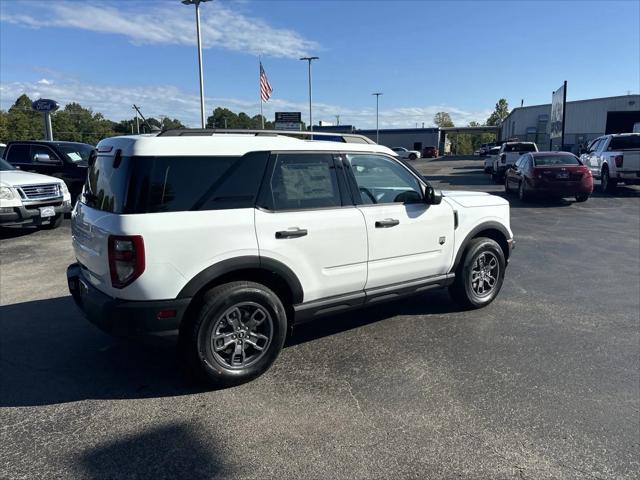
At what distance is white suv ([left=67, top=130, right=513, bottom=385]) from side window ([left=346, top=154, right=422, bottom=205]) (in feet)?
0.04

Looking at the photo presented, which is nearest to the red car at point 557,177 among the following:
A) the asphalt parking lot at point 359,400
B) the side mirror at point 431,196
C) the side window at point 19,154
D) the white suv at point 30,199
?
the asphalt parking lot at point 359,400

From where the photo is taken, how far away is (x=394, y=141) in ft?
297

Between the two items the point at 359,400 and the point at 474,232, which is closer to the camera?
the point at 359,400

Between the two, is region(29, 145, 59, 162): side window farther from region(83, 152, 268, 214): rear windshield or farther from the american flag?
the american flag

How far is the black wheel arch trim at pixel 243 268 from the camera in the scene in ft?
11.3

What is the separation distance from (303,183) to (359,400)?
177 centimetres

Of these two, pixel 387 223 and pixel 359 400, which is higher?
pixel 387 223

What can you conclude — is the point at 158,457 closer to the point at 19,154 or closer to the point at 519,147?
the point at 19,154

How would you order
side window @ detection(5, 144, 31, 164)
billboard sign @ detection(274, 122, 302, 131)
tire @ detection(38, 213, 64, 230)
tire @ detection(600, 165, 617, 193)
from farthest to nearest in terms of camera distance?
billboard sign @ detection(274, 122, 302, 131) < tire @ detection(600, 165, 617, 193) < side window @ detection(5, 144, 31, 164) < tire @ detection(38, 213, 64, 230)

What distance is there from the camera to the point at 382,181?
4.64 m

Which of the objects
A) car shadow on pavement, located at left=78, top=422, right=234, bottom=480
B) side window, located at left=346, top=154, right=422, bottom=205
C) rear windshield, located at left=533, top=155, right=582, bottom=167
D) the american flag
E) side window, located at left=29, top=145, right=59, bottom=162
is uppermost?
the american flag

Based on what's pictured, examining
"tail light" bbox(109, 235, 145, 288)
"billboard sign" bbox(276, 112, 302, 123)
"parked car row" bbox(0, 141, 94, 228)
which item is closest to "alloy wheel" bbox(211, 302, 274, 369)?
"tail light" bbox(109, 235, 145, 288)

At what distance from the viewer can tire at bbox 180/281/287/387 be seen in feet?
11.5

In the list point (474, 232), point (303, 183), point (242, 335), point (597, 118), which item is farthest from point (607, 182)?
point (597, 118)
